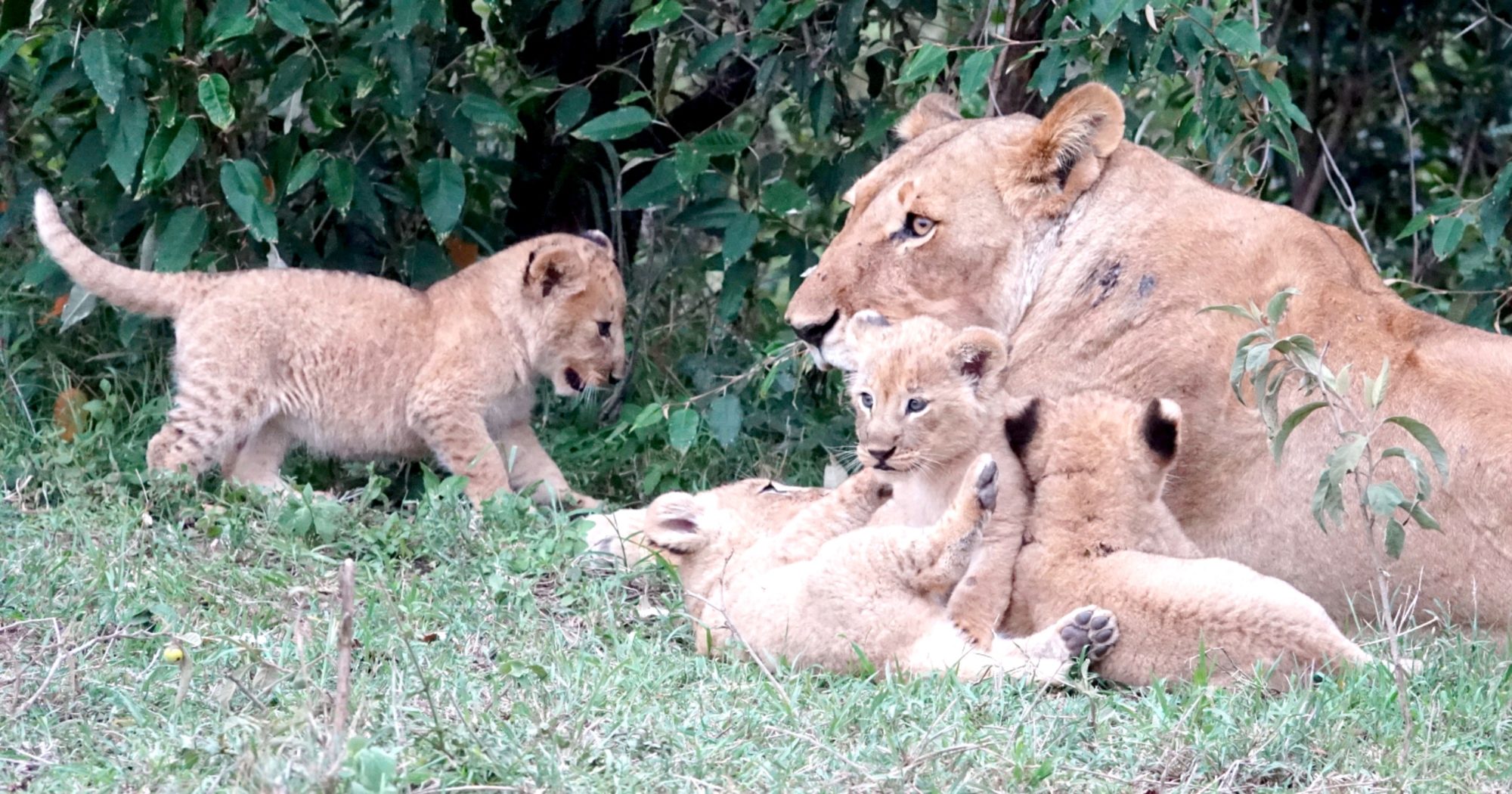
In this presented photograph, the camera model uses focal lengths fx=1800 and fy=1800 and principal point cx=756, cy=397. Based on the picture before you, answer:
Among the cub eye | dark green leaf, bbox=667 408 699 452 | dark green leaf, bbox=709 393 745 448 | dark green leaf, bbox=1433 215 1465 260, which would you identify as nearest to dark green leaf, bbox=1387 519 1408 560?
the cub eye

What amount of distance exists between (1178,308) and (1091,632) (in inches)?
38.0

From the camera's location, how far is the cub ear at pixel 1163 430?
4.23 meters

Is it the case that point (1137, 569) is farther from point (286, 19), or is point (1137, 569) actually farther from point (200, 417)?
point (200, 417)

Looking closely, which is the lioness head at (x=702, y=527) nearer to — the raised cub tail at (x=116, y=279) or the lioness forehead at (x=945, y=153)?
the lioness forehead at (x=945, y=153)

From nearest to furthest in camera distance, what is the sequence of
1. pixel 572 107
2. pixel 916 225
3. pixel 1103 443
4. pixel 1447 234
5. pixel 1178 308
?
pixel 1103 443
pixel 1178 308
pixel 916 225
pixel 1447 234
pixel 572 107

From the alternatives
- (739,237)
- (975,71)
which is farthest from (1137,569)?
(739,237)

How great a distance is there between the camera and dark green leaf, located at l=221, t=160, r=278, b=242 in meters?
5.70

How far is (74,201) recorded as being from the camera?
6.89m

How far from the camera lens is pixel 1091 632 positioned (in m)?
4.05

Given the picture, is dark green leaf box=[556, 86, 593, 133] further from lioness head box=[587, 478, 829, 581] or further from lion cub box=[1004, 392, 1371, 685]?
lion cub box=[1004, 392, 1371, 685]

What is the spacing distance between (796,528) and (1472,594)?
168cm

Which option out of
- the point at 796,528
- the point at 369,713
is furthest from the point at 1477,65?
the point at 369,713

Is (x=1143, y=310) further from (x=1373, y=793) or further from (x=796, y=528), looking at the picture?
(x=1373, y=793)

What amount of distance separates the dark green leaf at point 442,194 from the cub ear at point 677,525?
4.94ft
